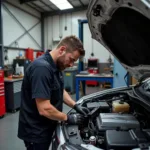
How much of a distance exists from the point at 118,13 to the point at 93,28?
0.34 m

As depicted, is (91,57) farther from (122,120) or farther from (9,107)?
(122,120)

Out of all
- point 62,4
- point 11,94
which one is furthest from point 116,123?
point 62,4

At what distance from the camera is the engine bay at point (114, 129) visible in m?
1.10

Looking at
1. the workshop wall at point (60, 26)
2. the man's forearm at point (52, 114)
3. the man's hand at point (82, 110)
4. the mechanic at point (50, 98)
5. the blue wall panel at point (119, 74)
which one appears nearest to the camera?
the man's forearm at point (52, 114)

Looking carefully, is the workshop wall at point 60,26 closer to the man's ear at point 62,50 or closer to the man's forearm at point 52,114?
Answer: the man's ear at point 62,50

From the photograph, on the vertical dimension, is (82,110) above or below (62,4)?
below

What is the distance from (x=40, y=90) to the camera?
130 cm

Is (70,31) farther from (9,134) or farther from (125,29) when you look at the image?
(125,29)

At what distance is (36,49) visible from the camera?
7961 mm

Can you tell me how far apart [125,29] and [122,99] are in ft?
2.93

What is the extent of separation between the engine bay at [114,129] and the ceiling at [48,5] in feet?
20.2

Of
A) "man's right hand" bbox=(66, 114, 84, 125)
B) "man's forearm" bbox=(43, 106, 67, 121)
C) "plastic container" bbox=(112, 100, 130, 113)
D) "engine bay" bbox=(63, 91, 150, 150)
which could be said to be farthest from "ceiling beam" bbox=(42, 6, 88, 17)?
"man's forearm" bbox=(43, 106, 67, 121)

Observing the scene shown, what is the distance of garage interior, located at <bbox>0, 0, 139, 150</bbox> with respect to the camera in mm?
4171

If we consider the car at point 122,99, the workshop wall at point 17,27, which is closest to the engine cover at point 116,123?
the car at point 122,99
